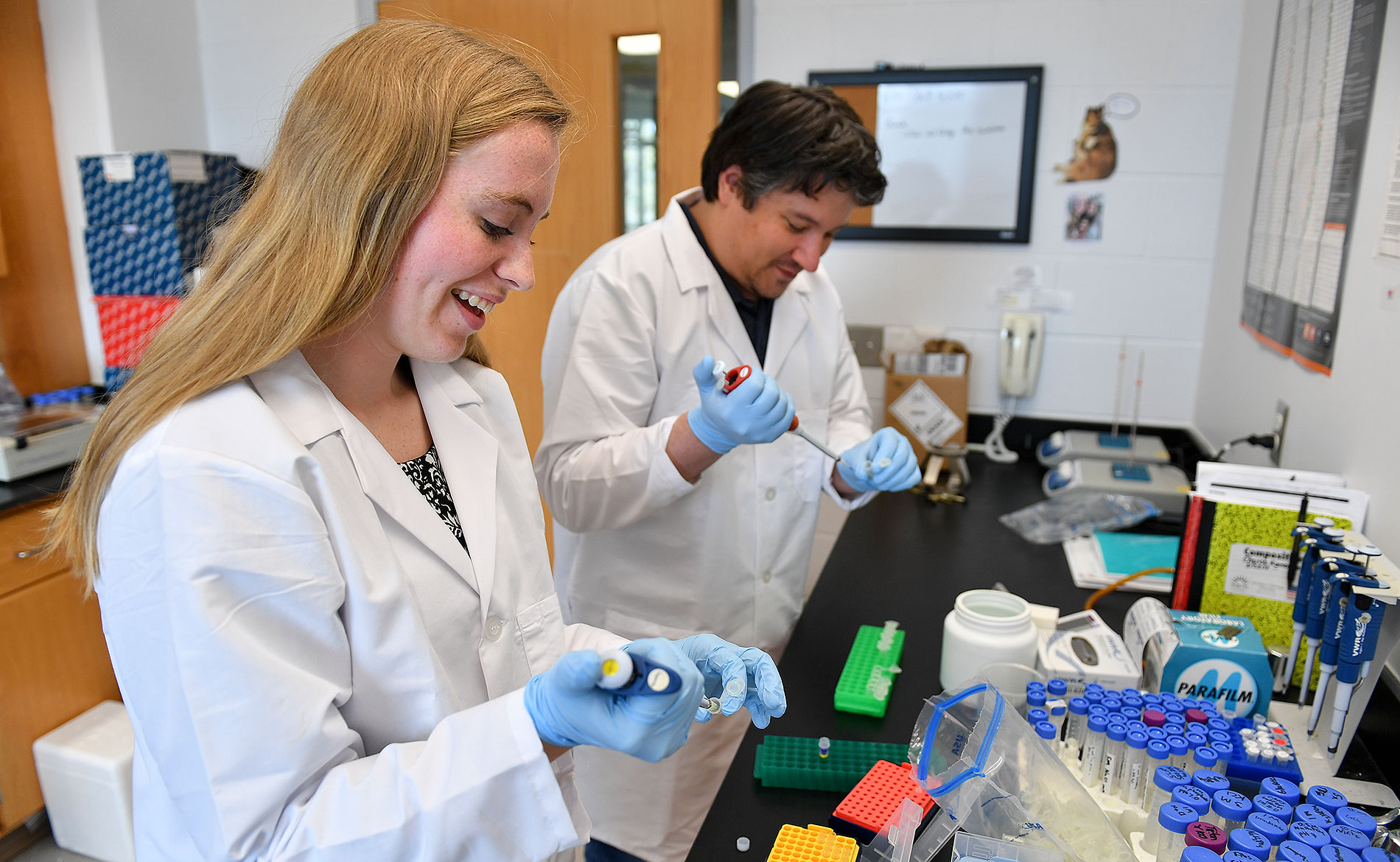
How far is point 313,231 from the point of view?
Result: 85cm

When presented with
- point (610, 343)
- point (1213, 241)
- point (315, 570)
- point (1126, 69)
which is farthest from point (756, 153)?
point (1213, 241)

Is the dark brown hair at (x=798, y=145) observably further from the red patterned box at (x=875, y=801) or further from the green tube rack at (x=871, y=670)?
the red patterned box at (x=875, y=801)

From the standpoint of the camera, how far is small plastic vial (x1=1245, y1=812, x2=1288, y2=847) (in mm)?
838

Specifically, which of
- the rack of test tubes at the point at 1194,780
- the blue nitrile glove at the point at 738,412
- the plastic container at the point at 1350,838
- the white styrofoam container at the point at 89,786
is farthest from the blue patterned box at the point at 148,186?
the plastic container at the point at 1350,838

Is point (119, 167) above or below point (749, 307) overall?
above

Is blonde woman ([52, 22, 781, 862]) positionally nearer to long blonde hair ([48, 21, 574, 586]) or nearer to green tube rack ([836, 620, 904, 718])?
long blonde hair ([48, 21, 574, 586])

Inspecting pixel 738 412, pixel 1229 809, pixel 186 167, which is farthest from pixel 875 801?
pixel 186 167

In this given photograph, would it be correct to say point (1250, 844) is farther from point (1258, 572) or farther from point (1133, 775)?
point (1258, 572)

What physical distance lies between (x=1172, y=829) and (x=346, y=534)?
2.81 ft

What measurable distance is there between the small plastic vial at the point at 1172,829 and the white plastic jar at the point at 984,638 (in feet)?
1.14

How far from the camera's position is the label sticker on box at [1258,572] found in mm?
1381

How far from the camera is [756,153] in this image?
159 centimetres

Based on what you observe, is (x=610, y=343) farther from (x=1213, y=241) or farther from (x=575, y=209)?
(x=1213, y=241)

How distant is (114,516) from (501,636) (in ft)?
1.34
